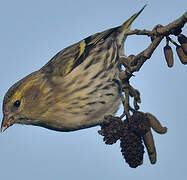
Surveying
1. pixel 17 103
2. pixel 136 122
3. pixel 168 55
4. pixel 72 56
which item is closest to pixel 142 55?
pixel 168 55

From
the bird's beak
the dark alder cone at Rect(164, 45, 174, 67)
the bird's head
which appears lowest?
the dark alder cone at Rect(164, 45, 174, 67)

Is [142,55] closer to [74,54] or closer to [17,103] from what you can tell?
[17,103]

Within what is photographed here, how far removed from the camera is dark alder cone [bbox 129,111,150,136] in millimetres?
2479

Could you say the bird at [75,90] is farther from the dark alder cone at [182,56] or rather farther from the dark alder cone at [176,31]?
the dark alder cone at [176,31]

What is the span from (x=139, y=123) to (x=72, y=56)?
88.2 inches

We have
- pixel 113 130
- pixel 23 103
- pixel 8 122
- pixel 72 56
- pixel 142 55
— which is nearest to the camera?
pixel 142 55

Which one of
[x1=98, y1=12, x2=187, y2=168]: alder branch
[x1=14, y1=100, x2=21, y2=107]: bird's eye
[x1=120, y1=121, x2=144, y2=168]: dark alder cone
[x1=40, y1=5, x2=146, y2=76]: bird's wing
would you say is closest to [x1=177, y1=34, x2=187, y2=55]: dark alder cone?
[x1=98, y1=12, x2=187, y2=168]: alder branch

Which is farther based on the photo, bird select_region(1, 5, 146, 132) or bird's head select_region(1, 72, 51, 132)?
bird's head select_region(1, 72, 51, 132)

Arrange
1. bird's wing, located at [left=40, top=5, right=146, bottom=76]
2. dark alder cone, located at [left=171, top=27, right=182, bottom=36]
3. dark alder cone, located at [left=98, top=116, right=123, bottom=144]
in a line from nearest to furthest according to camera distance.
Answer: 1. dark alder cone, located at [left=171, top=27, right=182, bottom=36]
2. dark alder cone, located at [left=98, top=116, right=123, bottom=144]
3. bird's wing, located at [left=40, top=5, right=146, bottom=76]

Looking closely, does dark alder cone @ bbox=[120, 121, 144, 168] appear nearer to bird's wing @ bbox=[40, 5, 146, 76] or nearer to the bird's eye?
the bird's eye

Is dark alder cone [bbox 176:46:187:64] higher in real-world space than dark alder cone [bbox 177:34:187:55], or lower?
lower

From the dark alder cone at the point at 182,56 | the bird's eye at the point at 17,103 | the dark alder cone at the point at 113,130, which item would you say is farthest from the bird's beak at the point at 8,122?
the dark alder cone at the point at 182,56

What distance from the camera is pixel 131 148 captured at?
2.52 metres

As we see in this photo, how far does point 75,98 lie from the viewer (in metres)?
3.96
